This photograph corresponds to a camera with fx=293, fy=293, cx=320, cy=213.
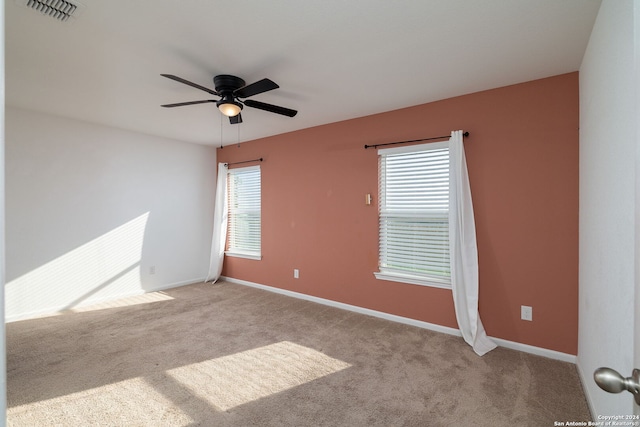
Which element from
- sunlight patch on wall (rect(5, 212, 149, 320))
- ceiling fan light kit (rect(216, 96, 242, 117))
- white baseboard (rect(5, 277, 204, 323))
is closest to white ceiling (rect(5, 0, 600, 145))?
ceiling fan light kit (rect(216, 96, 242, 117))

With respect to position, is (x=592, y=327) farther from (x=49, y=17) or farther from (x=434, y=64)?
(x=49, y=17)

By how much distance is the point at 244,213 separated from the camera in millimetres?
5164

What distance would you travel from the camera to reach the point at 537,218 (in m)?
2.63

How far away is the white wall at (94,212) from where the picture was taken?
3.47 m

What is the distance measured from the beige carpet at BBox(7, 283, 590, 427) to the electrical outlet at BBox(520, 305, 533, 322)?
0.33 metres

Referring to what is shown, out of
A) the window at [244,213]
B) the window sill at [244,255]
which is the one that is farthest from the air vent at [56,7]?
the window sill at [244,255]

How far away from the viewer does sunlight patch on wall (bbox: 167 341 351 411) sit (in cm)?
207

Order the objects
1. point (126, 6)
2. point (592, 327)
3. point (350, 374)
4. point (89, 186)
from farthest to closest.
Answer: point (89, 186)
point (350, 374)
point (592, 327)
point (126, 6)

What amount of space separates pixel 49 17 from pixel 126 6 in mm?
542

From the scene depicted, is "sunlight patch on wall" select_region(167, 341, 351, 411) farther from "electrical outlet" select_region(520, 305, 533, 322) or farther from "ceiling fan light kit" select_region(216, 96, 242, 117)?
"ceiling fan light kit" select_region(216, 96, 242, 117)

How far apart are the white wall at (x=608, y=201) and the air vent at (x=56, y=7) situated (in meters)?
2.65

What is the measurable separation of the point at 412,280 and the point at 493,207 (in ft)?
3.75

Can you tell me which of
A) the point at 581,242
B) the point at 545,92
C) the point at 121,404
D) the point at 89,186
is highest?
the point at 545,92

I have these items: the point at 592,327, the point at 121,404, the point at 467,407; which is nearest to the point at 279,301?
the point at 121,404
